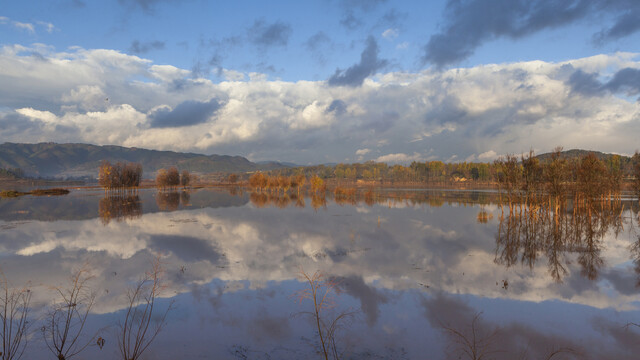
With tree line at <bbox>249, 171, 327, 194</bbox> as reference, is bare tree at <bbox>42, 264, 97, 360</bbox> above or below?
below

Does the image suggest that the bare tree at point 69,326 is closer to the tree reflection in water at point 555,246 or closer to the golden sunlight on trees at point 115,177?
the tree reflection in water at point 555,246

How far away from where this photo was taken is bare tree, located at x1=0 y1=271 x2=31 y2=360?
6.90m

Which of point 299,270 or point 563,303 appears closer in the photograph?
point 563,303

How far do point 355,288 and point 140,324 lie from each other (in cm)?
755

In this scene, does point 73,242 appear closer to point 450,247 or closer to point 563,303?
point 450,247

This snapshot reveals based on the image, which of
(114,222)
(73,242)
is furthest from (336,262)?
(114,222)

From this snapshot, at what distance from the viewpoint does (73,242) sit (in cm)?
2122

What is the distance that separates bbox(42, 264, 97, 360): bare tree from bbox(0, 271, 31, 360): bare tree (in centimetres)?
51

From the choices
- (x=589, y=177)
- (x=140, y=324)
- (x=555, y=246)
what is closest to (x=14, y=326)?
(x=140, y=324)

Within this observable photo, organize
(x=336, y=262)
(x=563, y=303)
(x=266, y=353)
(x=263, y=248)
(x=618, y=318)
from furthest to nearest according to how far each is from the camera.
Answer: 1. (x=263, y=248)
2. (x=336, y=262)
3. (x=563, y=303)
4. (x=618, y=318)
5. (x=266, y=353)

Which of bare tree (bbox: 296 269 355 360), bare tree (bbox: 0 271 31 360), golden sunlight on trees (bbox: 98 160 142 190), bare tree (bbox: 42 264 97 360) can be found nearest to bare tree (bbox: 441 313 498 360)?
bare tree (bbox: 296 269 355 360)

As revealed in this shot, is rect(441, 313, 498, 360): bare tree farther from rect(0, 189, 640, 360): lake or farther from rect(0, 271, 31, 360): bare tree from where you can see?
rect(0, 271, 31, 360): bare tree

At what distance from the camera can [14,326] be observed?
9258 millimetres

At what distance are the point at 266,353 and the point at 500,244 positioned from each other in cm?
1885
